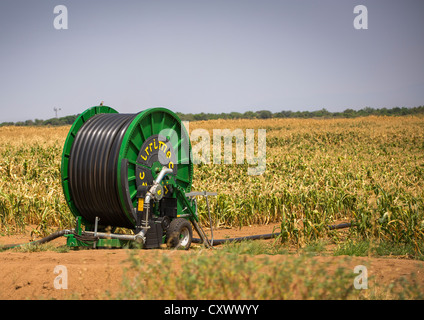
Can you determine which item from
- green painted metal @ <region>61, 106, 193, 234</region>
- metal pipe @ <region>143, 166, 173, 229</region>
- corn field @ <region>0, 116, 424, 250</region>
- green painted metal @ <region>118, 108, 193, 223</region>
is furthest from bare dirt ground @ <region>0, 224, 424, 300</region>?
corn field @ <region>0, 116, 424, 250</region>

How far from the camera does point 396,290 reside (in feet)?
16.4

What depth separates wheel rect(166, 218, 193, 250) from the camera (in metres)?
7.16

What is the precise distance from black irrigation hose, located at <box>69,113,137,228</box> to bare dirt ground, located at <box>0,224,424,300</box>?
0.75m

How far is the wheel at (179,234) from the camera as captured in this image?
23.5ft

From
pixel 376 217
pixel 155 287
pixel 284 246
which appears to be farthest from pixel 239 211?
pixel 155 287

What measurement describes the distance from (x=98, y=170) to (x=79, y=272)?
190 centimetres

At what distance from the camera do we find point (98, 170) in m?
6.87

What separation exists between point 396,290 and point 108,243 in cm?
436

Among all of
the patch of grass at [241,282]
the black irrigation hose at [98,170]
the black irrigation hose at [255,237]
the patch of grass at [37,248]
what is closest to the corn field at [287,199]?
the black irrigation hose at [255,237]

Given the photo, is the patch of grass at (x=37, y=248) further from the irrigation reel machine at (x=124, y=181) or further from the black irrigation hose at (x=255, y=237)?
the black irrigation hose at (x=255, y=237)

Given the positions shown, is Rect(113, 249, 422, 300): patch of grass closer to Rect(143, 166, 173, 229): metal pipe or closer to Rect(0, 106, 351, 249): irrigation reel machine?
Rect(143, 166, 173, 229): metal pipe
